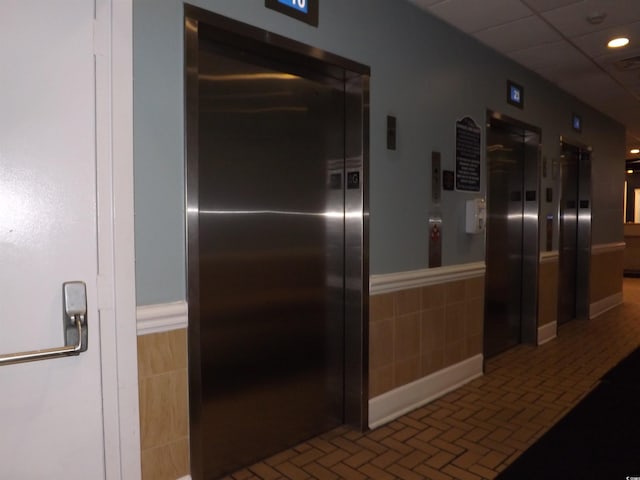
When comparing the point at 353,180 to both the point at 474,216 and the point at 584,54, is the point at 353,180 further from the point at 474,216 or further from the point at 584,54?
the point at 584,54

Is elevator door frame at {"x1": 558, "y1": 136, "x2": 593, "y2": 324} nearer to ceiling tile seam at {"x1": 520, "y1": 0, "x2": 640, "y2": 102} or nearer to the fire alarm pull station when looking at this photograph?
ceiling tile seam at {"x1": 520, "y1": 0, "x2": 640, "y2": 102}

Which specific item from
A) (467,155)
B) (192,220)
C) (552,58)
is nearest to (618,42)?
(552,58)

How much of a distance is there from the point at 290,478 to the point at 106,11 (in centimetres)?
239

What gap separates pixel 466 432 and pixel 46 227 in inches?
107

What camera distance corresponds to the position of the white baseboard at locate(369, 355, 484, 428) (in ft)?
10.3

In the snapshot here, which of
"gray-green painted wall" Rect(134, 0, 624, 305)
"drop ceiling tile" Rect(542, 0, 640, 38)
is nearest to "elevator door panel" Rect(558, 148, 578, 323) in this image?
"gray-green painted wall" Rect(134, 0, 624, 305)

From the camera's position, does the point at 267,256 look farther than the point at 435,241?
No

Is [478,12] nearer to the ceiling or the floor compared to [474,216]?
nearer to the ceiling

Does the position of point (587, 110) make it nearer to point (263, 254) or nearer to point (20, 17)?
point (263, 254)

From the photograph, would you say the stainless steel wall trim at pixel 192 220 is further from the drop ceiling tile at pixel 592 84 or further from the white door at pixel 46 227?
the drop ceiling tile at pixel 592 84

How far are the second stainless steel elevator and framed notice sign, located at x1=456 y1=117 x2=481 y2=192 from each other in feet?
3.82

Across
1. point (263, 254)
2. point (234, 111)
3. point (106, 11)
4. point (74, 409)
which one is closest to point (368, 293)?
point (263, 254)

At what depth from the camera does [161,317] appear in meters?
2.04

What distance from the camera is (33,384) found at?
5.58 ft
